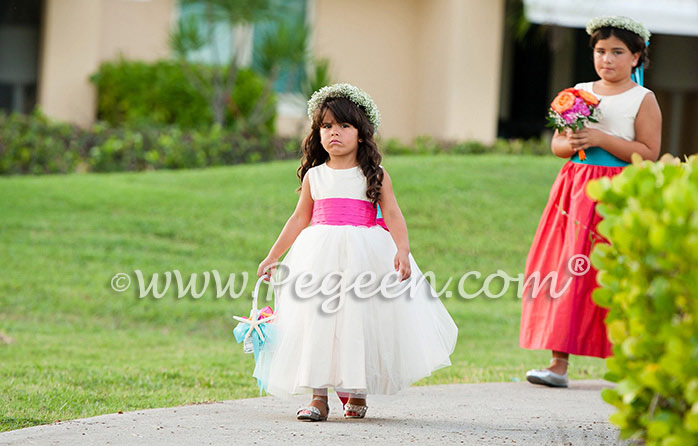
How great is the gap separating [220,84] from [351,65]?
2736 millimetres

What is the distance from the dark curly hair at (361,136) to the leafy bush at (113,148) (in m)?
8.26

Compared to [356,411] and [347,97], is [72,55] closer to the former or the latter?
[347,97]

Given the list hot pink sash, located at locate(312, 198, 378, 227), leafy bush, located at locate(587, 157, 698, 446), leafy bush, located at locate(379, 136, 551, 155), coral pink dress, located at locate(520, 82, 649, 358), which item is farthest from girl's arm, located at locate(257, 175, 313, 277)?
leafy bush, located at locate(379, 136, 551, 155)

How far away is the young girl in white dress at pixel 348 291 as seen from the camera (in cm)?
415

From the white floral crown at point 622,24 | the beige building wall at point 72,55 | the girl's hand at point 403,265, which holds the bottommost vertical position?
the girl's hand at point 403,265

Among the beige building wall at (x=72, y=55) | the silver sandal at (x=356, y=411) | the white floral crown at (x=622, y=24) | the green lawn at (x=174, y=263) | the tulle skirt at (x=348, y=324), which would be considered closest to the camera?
the tulle skirt at (x=348, y=324)

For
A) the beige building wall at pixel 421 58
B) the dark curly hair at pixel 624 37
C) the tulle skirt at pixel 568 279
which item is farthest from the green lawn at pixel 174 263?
the beige building wall at pixel 421 58

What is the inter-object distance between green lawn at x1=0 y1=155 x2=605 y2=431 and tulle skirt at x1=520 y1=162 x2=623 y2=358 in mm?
633

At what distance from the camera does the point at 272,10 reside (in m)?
15.3

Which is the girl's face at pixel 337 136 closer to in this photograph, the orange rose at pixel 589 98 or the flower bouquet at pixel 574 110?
the flower bouquet at pixel 574 110

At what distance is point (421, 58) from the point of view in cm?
1669

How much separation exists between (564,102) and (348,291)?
1686mm

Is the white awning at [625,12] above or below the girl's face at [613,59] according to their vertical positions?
above

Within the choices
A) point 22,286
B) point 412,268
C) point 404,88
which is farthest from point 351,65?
point 412,268
